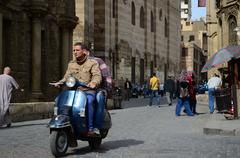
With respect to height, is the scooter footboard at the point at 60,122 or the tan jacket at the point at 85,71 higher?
the tan jacket at the point at 85,71

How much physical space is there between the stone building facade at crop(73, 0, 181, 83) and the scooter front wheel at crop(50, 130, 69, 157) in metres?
29.6

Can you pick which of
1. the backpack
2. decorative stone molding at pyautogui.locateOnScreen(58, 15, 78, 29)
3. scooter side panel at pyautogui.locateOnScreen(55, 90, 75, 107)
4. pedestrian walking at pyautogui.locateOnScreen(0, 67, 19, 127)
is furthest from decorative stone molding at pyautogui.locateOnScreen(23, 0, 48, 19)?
scooter side panel at pyautogui.locateOnScreen(55, 90, 75, 107)

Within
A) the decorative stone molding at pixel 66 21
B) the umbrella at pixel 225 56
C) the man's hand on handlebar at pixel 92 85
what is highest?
the decorative stone molding at pixel 66 21

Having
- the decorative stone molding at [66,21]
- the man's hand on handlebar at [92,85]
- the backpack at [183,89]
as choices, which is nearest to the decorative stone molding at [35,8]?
the decorative stone molding at [66,21]

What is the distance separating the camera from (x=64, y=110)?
28.1 ft

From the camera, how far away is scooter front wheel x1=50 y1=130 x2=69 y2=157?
8.27 meters

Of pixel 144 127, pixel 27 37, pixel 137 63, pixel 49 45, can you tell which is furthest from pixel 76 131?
pixel 137 63

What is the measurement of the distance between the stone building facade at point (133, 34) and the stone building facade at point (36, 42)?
804 centimetres

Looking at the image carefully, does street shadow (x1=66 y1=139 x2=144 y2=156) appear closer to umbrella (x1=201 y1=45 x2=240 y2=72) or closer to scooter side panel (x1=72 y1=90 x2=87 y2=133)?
scooter side panel (x1=72 y1=90 x2=87 y2=133)

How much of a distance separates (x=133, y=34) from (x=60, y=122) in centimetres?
4646

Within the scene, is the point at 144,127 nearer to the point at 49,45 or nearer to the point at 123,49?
→ the point at 49,45

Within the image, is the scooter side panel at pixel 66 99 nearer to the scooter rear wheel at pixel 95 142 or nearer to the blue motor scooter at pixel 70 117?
the blue motor scooter at pixel 70 117

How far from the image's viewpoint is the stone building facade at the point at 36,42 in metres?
24.5

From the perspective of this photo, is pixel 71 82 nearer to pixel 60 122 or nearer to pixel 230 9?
pixel 60 122
